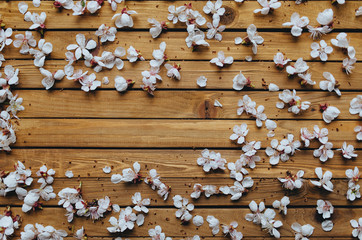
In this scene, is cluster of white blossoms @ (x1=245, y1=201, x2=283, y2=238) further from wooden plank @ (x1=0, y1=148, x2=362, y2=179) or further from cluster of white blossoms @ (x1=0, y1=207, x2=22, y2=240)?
cluster of white blossoms @ (x1=0, y1=207, x2=22, y2=240)

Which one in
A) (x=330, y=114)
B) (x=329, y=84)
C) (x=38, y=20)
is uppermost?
(x=329, y=84)

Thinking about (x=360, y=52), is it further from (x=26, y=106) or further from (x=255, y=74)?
(x=26, y=106)

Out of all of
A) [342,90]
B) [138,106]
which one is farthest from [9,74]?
[342,90]

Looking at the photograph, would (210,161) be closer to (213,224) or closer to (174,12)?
(213,224)

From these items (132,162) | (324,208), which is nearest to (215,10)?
(132,162)

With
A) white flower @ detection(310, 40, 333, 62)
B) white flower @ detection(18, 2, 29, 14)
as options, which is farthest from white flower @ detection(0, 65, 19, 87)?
white flower @ detection(310, 40, 333, 62)

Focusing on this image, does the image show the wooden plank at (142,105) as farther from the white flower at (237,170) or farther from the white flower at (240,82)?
the white flower at (237,170)
